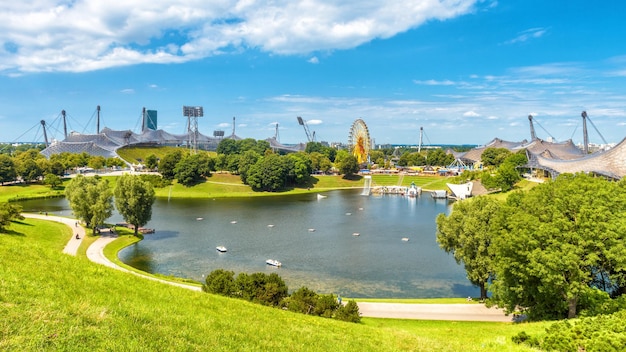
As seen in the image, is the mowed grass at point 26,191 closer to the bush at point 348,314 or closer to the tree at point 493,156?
the bush at point 348,314

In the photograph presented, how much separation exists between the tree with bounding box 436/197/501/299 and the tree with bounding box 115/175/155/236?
108ft

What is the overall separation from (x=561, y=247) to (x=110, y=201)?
43.5 metres

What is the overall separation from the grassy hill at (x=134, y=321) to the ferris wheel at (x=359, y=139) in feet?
375

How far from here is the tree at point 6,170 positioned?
8181 cm

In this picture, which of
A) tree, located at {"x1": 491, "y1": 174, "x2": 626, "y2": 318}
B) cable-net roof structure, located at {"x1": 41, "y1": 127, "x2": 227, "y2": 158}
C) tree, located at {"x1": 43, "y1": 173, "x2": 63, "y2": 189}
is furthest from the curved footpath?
cable-net roof structure, located at {"x1": 41, "y1": 127, "x2": 227, "y2": 158}

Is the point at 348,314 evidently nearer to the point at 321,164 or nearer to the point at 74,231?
the point at 74,231

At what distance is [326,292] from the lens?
30328mm

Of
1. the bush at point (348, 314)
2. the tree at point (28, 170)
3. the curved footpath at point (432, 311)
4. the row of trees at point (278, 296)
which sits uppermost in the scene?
the tree at point (28, 170)

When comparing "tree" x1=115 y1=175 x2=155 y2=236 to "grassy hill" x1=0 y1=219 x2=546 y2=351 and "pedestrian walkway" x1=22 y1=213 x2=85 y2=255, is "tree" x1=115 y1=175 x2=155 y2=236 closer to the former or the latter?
"pedestrian walkway" x1=22 y1=213 x2=85 y2=255

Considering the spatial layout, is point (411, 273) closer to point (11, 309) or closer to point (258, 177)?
point (11, 309)

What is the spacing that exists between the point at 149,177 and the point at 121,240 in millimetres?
51791

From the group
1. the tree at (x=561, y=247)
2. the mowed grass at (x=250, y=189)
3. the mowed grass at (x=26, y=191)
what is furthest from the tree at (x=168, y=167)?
the tree at (x=561, y=247)

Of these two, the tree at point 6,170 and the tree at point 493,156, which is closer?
the tree at point 6,170

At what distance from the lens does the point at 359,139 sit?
13088 cm
